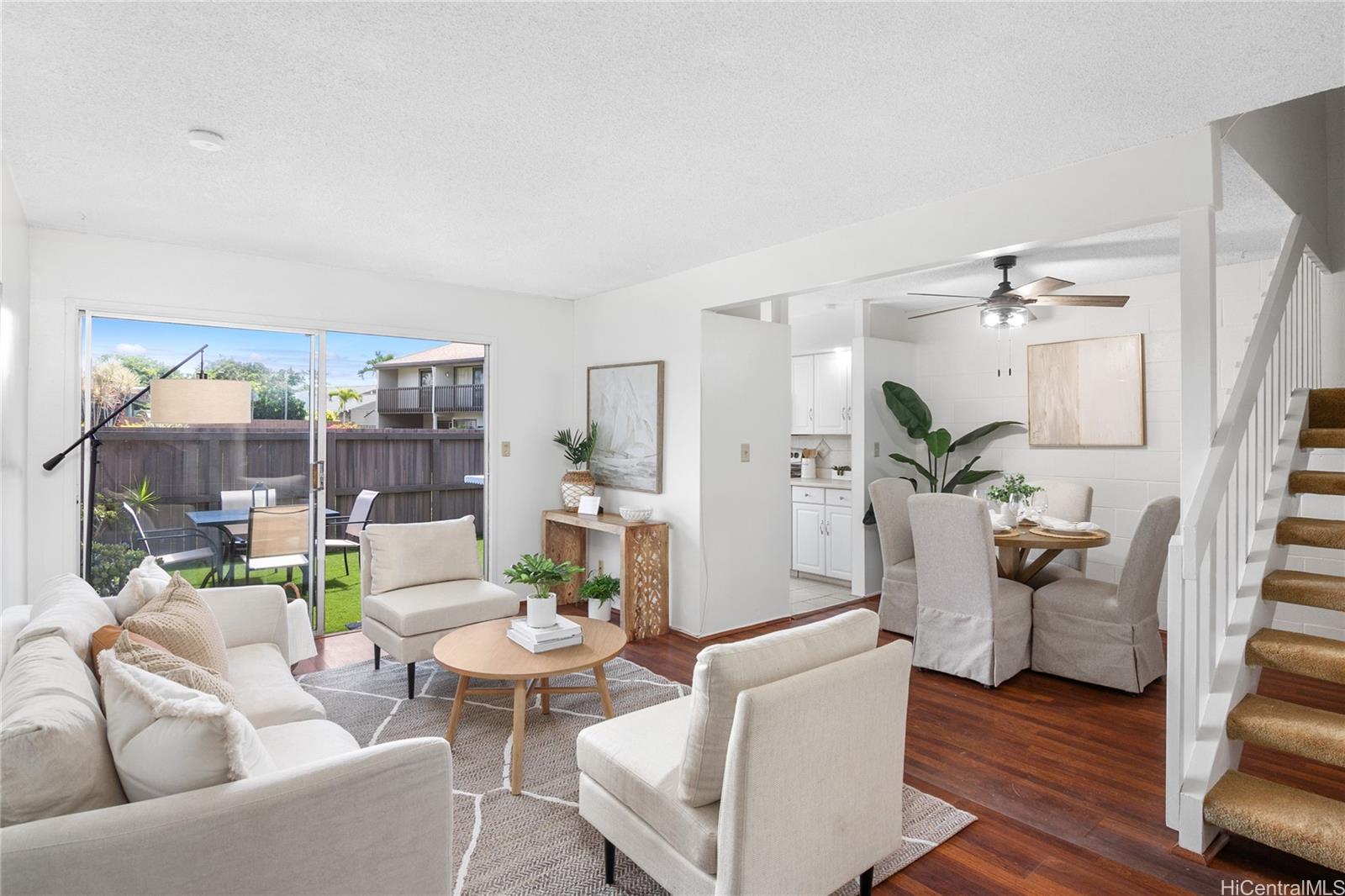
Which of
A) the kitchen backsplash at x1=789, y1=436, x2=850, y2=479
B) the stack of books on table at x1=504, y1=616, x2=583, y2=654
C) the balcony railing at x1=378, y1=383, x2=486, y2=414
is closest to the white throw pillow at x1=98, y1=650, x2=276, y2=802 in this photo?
the stack of books on table at x1=504, y1=616, x2=583, y2=654

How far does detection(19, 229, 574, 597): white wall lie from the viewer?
144 inches

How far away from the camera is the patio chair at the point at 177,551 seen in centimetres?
396

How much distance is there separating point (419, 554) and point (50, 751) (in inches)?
104

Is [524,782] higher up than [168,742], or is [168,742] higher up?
[168,742]

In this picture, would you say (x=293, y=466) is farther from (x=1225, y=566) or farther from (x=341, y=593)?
(x=1225, y=566)

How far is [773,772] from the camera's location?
1564 mm

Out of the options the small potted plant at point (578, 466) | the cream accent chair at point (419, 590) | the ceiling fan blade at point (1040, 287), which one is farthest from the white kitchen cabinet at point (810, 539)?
the cream accent chair at point (419, 590)

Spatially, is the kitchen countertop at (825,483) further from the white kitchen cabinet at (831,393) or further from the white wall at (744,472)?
the white wall at (744,472)

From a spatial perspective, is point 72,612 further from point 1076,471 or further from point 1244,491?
point 1076,471

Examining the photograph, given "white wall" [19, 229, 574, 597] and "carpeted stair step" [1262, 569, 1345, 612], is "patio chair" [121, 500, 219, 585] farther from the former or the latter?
"carpeted stair step" [1262, 569, 1345, 612]

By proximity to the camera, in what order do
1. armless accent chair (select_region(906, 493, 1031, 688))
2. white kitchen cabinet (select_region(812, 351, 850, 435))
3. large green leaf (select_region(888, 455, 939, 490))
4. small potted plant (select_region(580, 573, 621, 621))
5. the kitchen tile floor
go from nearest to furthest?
armless accent chair (select_region(906, 493, 1031, 688)) → small potted plant (select_region(580, 573, 621, 621)) → the kitchen tile floor → large green leaf (select_region(888, 455, 939, 490)) → white kitchen cabinet (select_region(812, 351, 850, 435))

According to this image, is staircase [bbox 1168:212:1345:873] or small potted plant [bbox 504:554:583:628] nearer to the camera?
staircase [bbox 1168:212:1345:873]

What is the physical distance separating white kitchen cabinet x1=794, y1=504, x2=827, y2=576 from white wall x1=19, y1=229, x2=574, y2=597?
2.20 m

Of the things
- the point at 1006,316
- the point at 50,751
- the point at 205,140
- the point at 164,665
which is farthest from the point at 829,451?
the point at 50,751
